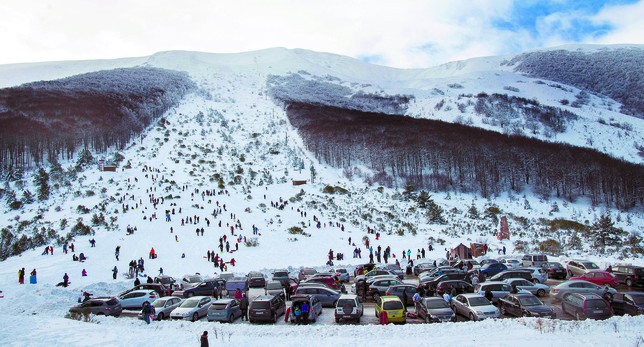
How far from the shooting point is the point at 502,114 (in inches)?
5669

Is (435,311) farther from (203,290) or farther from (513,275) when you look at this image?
(203,290)

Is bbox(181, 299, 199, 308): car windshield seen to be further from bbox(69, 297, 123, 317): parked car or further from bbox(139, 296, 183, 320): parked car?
bbox(69, 297, 123, 317): parked car

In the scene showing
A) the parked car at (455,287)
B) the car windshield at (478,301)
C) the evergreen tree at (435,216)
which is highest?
the evergreen tree at (435,216)

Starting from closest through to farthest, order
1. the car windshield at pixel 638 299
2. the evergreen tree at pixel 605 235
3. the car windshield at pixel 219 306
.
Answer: the car windshield at pixel 638 299 → the car windshield at pixel 219 306 → the evergreen tree at pixel 605 235

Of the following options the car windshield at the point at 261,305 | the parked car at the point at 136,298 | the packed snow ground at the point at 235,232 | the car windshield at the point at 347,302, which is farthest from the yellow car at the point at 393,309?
the parked car at the point at 136,298

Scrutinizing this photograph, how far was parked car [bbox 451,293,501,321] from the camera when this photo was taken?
54.5 feet

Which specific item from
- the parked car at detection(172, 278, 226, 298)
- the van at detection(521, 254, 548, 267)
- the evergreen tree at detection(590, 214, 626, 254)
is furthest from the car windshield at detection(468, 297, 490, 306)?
the evergreen tree at detection(590, 214, 626, 254)

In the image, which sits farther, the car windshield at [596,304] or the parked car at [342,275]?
the parked car at [342,275]

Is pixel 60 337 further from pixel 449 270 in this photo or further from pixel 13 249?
pixel 13 249

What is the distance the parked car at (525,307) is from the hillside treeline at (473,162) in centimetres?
6433

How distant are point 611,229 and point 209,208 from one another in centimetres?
4548

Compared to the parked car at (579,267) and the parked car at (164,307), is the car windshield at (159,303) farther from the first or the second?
the parked car at (579,267)

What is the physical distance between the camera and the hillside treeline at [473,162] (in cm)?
8050

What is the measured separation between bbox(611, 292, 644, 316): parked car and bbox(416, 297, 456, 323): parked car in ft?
22.3
